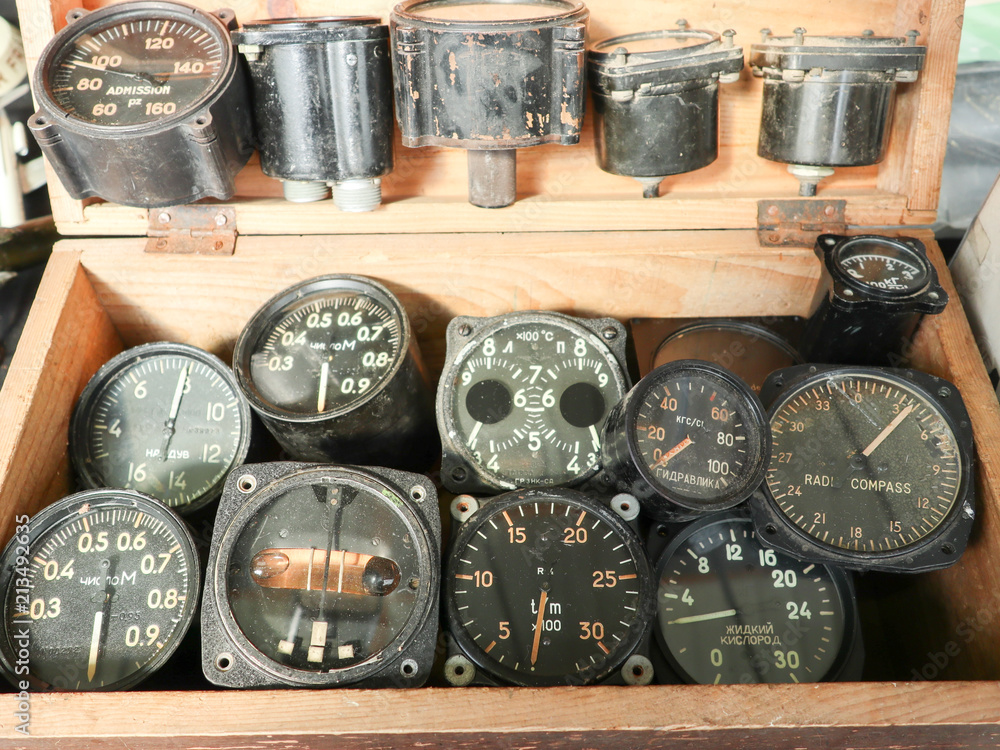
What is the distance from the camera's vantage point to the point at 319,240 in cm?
163

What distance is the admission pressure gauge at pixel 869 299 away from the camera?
1.39 m

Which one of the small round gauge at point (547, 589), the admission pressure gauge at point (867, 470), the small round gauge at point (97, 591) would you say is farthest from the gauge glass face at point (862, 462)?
the small round gauge at point (97, 591)

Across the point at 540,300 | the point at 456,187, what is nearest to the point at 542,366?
the point at 540,300

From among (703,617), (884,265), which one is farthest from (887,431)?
(703,617)

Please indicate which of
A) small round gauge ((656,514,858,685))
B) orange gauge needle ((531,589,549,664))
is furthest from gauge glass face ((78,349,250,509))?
small round gauge ((656,514,858,685))

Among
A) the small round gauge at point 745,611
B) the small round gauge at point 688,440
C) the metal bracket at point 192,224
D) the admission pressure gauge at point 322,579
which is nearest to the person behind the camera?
the admission pressure gauge at point 322,579

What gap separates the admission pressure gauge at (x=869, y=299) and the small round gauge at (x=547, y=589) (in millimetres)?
666

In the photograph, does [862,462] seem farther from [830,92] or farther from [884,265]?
[830,92]

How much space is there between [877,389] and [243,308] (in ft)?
4.82

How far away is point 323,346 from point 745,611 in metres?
1.05

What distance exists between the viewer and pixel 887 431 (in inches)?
53.6

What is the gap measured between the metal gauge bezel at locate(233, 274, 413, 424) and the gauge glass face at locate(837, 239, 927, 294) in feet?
3.22

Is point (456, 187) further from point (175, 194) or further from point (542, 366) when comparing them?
point (175, 194)

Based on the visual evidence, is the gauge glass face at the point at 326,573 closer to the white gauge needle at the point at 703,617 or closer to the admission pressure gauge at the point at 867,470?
the white gauge needle at the point at 703,617
